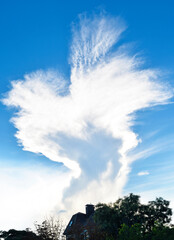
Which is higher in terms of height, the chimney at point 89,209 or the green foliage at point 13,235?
the chimney at point 89,209

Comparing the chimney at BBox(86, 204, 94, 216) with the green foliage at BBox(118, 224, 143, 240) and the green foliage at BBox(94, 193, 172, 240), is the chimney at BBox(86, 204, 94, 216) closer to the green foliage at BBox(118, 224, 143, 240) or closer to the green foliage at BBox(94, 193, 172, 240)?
the green foliage at BBox(94, 193, 172, 240)

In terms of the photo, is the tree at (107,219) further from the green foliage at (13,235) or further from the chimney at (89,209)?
the chimney at (89,209)

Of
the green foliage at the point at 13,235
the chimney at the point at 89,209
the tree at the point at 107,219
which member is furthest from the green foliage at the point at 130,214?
the chimney at the point at 89,209

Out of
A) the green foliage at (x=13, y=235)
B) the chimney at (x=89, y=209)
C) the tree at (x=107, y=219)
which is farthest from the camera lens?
the chimney at (x=89, y=209)

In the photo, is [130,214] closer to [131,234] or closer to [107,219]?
[107,219]

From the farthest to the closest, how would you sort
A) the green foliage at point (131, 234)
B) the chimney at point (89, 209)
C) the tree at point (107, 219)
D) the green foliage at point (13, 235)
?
the chimney at point (89, 209)
the green foliage at point (13, 235)
the tree at point (107, 219)
the green foliage at point (131, 234)

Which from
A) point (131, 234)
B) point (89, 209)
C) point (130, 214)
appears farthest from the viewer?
point (89, 209)

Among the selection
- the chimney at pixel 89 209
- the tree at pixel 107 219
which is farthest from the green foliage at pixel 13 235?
the chimney at pixel 89 209

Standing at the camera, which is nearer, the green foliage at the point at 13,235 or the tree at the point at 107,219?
the tree at the point at 107,219

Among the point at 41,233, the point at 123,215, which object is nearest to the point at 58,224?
the point at 41,233

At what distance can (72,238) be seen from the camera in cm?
3088

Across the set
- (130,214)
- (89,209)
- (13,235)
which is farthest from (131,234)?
(89,209)

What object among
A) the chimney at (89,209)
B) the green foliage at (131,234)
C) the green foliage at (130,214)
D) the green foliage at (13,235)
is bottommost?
the green foliage at (131,234)

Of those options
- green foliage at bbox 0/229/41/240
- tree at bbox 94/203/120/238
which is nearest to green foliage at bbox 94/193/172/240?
tree at bbox 94/203/120/238
